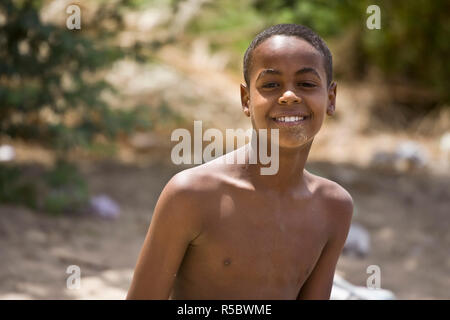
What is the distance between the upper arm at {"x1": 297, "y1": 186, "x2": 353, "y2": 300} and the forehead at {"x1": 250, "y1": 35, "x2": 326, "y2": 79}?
1.40ft

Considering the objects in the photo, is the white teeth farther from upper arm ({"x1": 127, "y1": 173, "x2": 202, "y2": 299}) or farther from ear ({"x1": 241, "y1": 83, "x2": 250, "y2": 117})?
upper arm ({"x1": 127, "y1": 173, "x2": 202, "y2": 299})

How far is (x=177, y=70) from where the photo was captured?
8.66 metres

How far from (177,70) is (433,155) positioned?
3.59 metres

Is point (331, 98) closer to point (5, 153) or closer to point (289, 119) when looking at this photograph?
point (289, 119)

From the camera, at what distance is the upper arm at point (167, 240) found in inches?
68.1

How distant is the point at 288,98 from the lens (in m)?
1.67

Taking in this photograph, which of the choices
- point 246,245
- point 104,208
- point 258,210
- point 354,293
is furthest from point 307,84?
point 104,208

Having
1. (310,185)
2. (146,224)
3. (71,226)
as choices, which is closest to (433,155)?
(146,224)

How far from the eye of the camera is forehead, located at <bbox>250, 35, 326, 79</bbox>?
5.56 ft

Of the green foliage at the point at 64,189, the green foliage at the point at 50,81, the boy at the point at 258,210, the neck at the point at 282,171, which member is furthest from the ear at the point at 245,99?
the green foliage at the point at 64,189

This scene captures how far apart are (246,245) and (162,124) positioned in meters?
4.52

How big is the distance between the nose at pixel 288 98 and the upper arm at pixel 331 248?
0.41 metres

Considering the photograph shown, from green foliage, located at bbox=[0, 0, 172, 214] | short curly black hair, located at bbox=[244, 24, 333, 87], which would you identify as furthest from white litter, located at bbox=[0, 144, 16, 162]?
short curly black hair, located at bbox=[244, 24, 333, 87]

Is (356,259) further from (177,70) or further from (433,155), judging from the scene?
(177,70)
